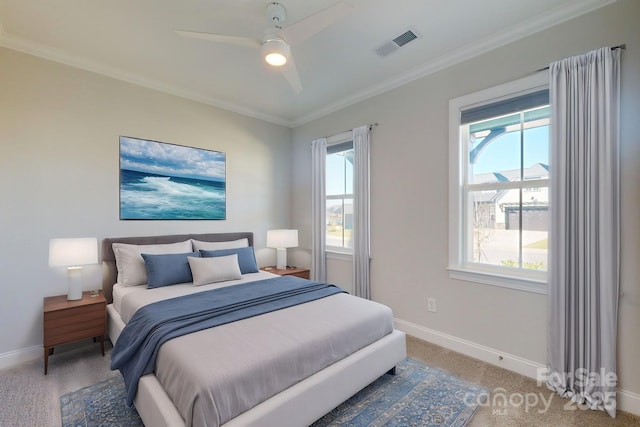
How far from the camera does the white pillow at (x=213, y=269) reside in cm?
285

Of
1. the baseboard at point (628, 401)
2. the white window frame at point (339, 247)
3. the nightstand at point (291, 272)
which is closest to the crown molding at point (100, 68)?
the white window frame at point (339, 247)

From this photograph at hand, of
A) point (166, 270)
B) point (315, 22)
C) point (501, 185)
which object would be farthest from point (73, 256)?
point (501, 185)

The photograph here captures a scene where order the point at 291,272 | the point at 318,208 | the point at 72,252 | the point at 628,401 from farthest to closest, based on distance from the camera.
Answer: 1. the point at 318,208
2. the point at 291,272
3. the point at 72,252
4. the point at 628,401

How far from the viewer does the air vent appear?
2.44m

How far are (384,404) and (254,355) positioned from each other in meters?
1.07

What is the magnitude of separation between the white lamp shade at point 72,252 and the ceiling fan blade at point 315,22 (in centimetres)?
250

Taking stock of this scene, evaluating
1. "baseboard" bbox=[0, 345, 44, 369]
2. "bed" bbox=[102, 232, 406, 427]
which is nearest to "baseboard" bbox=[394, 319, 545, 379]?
"bed" bbox=[102, 232, 406, 427]

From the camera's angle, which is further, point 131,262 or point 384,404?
point 131,262

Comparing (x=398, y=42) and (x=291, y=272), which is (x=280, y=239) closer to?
(x=291, y=272)

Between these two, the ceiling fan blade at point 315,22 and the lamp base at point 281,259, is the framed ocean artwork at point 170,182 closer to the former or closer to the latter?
the lamp base at point 281,259

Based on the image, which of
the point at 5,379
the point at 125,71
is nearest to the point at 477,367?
the point at 5,379

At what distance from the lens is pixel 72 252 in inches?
100

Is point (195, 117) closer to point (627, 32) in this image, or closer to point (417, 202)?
point (417, 202)

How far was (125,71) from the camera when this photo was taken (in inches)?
120
